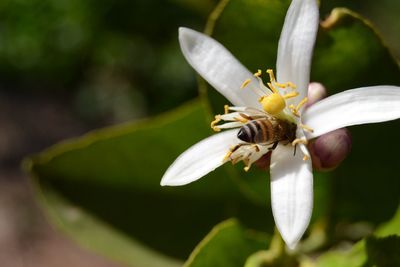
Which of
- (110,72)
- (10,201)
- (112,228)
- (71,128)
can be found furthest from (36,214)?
(112,228)

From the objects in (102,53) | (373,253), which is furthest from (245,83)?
(102,53)

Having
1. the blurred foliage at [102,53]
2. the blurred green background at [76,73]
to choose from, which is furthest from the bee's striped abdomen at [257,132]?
the blurred foliage at [102,53]

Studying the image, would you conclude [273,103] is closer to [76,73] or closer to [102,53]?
[102,53]

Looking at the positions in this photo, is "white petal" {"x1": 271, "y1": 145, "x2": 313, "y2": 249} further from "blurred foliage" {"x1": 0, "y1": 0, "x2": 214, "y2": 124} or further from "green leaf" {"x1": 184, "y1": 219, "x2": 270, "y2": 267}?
"blurred foliage" {"x1": 0, "y1": 0, "x2": 214, "y2": 124}

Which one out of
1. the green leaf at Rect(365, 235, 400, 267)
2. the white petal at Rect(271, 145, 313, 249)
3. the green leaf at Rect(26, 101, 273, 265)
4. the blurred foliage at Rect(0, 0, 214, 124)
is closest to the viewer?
the white petal at Rect(271, 145, 313, 249)

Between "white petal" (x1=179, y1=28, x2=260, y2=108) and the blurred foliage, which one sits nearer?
"white petal" (x1=179, y1=28, x2=260, y2=108)

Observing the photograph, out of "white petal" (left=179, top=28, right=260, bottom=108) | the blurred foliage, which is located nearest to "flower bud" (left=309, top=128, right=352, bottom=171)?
"white petal" (left=179, top=28, right=260, bottom=108)

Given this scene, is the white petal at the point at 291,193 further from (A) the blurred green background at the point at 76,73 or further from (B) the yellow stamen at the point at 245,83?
(A) the blurred green background at the point at 76,73
